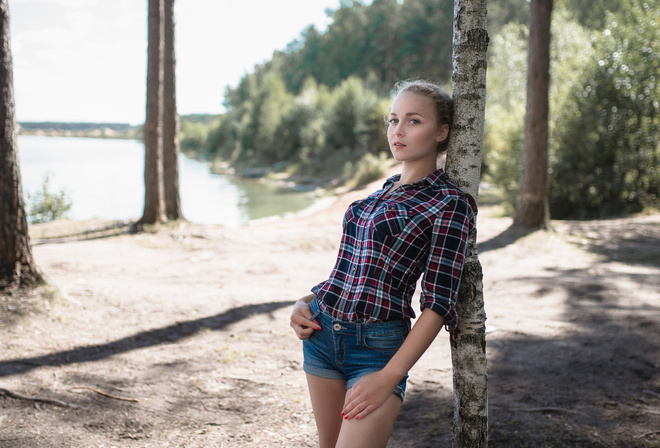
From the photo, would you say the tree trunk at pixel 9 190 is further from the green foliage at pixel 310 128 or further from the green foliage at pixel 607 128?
the green foliage at pixel 310 128

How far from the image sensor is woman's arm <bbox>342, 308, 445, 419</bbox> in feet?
5.39

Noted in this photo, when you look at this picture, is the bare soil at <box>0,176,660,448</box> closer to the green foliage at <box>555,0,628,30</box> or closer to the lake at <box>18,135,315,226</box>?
the lake at <box>18,135,315,226</box>

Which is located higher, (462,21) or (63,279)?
(462,21)

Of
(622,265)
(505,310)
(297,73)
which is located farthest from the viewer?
(297,73)

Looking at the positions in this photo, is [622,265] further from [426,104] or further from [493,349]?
[426,104]

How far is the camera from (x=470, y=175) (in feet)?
6.73

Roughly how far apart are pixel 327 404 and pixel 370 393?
0.34 meters

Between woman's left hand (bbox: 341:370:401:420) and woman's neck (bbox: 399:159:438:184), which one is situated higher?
woman's neck (bbox: 399:159:438:184)

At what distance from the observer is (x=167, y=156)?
40.8 ft

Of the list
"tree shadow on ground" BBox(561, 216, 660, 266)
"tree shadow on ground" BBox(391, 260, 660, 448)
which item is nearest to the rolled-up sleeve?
"tree shadow on ground" BBox(391, 260, 660, 448)

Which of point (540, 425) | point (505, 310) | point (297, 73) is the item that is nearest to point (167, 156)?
point (505, 310)

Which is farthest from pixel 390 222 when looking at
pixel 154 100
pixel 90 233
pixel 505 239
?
pixel 90 233

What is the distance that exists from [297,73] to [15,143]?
66196 millimetres

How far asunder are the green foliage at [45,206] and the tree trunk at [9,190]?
11694 mm
